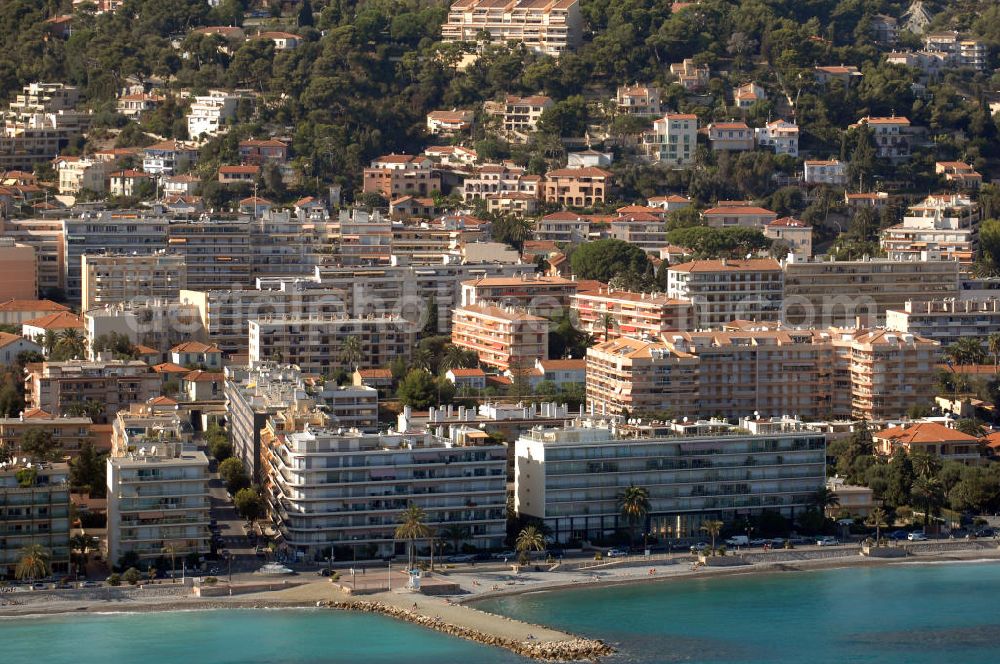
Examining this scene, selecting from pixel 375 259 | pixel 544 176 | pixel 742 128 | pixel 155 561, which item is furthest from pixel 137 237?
pixel 155 561

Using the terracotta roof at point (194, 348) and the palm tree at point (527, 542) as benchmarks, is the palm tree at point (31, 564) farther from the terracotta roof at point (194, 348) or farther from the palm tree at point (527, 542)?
the terracotta roof at point (194, 348)

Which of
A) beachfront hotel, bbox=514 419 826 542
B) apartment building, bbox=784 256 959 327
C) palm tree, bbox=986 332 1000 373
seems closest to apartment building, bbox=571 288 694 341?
apartment building, bbox=784 256 959 327

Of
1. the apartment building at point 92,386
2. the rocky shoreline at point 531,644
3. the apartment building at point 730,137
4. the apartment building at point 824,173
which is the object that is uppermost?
the apartment building at point 730,137

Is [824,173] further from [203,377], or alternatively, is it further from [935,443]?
[935,443]

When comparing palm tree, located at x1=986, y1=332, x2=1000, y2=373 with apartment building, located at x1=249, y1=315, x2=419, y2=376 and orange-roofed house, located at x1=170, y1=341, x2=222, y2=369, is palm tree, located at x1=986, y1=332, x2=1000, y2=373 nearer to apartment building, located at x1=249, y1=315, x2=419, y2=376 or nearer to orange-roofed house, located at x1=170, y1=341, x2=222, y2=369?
apartment building, located at x1=249, y1=315, x2=419, y2=376

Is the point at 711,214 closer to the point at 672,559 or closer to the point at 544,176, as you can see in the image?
the point at 544,176

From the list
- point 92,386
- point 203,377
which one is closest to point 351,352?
point 203,377

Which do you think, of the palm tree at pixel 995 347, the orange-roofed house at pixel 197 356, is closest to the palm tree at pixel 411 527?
the orange-roofed house at pixel 197 356
